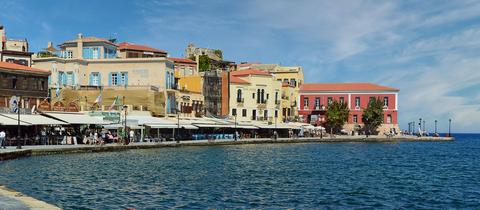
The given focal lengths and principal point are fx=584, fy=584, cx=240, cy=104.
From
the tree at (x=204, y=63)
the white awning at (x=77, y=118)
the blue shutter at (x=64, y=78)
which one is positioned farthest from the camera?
the tree at (x=204, y=63)

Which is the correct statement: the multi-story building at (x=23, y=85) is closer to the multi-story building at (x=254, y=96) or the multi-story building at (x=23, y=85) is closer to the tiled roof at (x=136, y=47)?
the tiled roof at (x=136, y=47)

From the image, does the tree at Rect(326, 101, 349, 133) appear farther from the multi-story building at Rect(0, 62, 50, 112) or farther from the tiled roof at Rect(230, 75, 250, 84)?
the multi-story building at Rect(0, 62, 50, 112)

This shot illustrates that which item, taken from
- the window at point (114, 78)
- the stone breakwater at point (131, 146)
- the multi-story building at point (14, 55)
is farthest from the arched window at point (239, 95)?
the multi-story building at point (14, 55)

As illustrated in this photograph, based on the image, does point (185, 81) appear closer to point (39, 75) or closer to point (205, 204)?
point (39, 75)

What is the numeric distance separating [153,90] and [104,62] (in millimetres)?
7919

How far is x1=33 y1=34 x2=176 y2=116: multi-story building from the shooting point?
221 ft

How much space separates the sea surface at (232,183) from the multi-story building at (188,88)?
101 feet

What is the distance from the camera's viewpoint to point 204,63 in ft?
331

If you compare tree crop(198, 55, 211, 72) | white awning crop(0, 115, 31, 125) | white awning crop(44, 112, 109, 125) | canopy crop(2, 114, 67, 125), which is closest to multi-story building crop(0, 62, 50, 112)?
white awning crop(44, 112, 109, 125)

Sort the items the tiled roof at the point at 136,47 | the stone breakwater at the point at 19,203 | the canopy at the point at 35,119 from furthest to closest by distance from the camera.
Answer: the tiled roof at the point at 136,47 → the canopy at the point at 35,119 → the stone breakwater at the point at 19,203

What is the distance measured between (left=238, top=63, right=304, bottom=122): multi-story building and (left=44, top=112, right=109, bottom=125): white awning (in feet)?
145

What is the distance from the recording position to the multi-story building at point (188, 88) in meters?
72.6

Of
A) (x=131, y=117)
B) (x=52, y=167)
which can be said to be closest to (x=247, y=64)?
(x=131, y=117)

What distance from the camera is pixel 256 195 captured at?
Result: 80.0 feet
